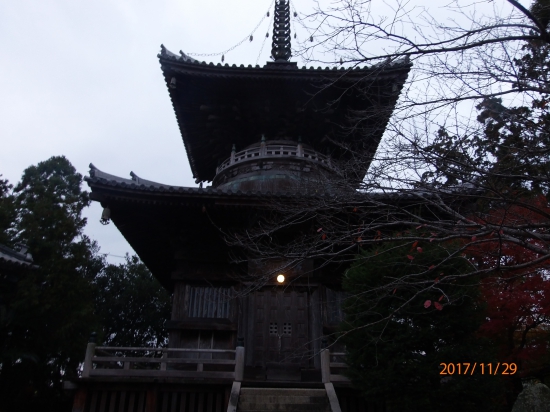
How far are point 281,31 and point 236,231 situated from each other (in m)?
9.51

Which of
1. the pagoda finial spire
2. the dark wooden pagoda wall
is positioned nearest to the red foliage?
the dark wooden pagoda wall

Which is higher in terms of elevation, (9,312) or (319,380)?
(9,312)

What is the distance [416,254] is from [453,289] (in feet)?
2.71

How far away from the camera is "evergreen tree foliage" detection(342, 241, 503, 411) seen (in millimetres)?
6699

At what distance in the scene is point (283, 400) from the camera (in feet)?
26.7

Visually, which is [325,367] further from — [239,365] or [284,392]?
[239,365]

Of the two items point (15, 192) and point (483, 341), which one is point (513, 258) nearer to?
point (483, 341)

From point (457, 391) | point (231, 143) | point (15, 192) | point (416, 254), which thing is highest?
point (15, 192)

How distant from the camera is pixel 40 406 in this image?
61.9 feet

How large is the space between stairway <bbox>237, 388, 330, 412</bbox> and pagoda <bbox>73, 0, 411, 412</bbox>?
0.04 meters

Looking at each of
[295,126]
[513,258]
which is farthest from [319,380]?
[295,126]

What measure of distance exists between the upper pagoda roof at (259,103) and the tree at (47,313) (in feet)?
33.7

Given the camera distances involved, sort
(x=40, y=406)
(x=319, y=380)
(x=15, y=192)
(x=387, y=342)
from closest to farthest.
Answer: (x=387, y=342)
(x=319, y=380)
(x=40, y=406)
(x=15, y=192)

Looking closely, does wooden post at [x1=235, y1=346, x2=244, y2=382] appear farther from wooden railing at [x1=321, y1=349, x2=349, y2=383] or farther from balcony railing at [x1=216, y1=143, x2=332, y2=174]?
balcony railing at [x1=216, y1=143, x2=332, y2=174]
